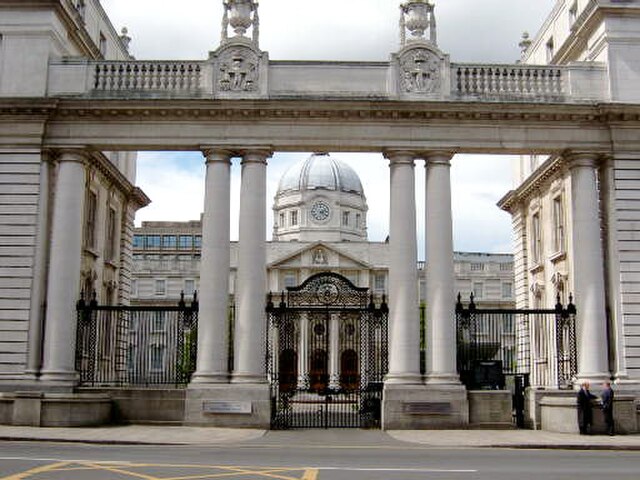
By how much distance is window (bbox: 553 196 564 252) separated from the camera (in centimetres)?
3638

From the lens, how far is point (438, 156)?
29875 mm

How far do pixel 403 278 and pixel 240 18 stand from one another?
11.0 m

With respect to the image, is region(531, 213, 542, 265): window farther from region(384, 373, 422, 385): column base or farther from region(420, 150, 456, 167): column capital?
Result: region(384, 373, 422, 385): column base

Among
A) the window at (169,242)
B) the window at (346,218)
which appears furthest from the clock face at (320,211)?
Result: the window at (169,242)

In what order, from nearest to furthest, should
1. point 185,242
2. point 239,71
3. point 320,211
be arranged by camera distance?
point 239,71 → point 320,211 → point 185,242

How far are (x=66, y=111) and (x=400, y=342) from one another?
46.1ft

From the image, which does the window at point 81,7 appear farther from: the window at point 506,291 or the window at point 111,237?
the window at point 506,291

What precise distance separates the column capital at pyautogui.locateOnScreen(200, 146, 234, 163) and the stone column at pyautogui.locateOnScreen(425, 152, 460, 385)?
7011mm

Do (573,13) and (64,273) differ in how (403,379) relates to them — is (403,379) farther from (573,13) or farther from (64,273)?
(573,13)

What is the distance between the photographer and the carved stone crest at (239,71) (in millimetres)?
30125

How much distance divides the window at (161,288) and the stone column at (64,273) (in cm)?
6869

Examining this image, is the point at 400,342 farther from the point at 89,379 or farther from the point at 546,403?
the point at 89,379

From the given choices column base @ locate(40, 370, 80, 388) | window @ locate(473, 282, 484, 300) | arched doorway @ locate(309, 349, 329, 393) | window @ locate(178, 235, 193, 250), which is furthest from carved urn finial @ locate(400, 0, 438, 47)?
window @ locate(178, 235, 193, 250)

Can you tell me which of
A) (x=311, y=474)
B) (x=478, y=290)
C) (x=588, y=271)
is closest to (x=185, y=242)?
(x=478, y=290)
